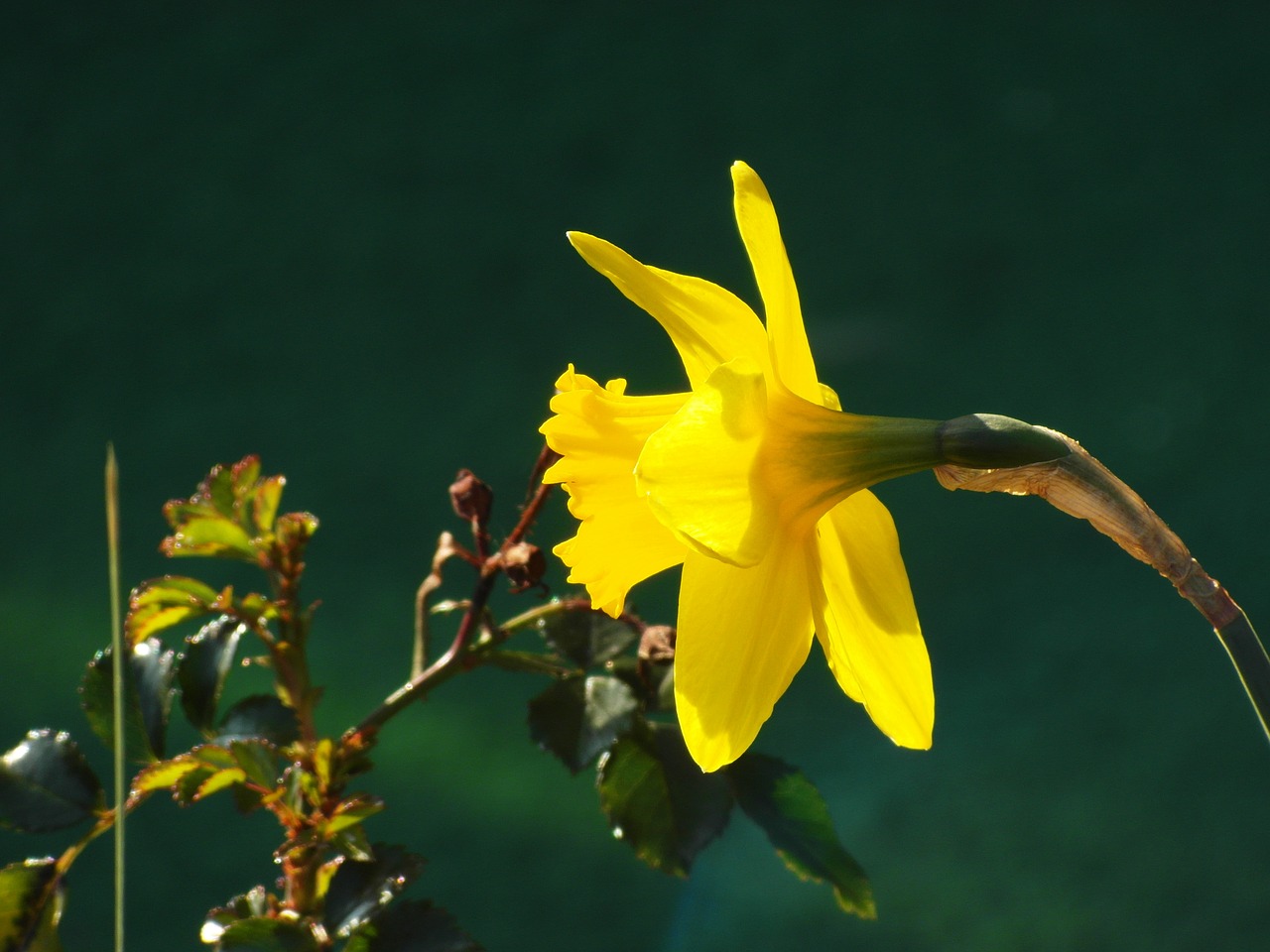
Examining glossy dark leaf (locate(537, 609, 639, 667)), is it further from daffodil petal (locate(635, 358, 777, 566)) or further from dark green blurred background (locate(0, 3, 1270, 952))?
dark green blurred background (locate(0, 3, 1270, 952))

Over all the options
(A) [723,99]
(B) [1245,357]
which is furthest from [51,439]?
(B) [1245,357]

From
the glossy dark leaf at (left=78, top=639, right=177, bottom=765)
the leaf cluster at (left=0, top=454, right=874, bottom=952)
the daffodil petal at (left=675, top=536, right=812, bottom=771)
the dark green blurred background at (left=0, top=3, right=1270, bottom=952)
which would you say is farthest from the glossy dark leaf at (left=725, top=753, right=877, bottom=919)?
the dark green blurred background at (left=0, top=3, right=1270, bottom=952)

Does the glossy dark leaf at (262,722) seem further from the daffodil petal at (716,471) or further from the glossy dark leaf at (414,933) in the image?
the daffodil petal at (716,471)

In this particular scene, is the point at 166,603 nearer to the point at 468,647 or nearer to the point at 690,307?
the point at 468,647

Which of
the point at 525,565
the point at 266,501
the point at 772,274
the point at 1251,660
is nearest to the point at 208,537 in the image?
the point at 266,501

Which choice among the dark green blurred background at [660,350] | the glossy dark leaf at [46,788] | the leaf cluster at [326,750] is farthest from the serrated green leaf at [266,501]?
the dark green blurred background at [660,350]

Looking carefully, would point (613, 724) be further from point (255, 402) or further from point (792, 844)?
point (255, 402)
